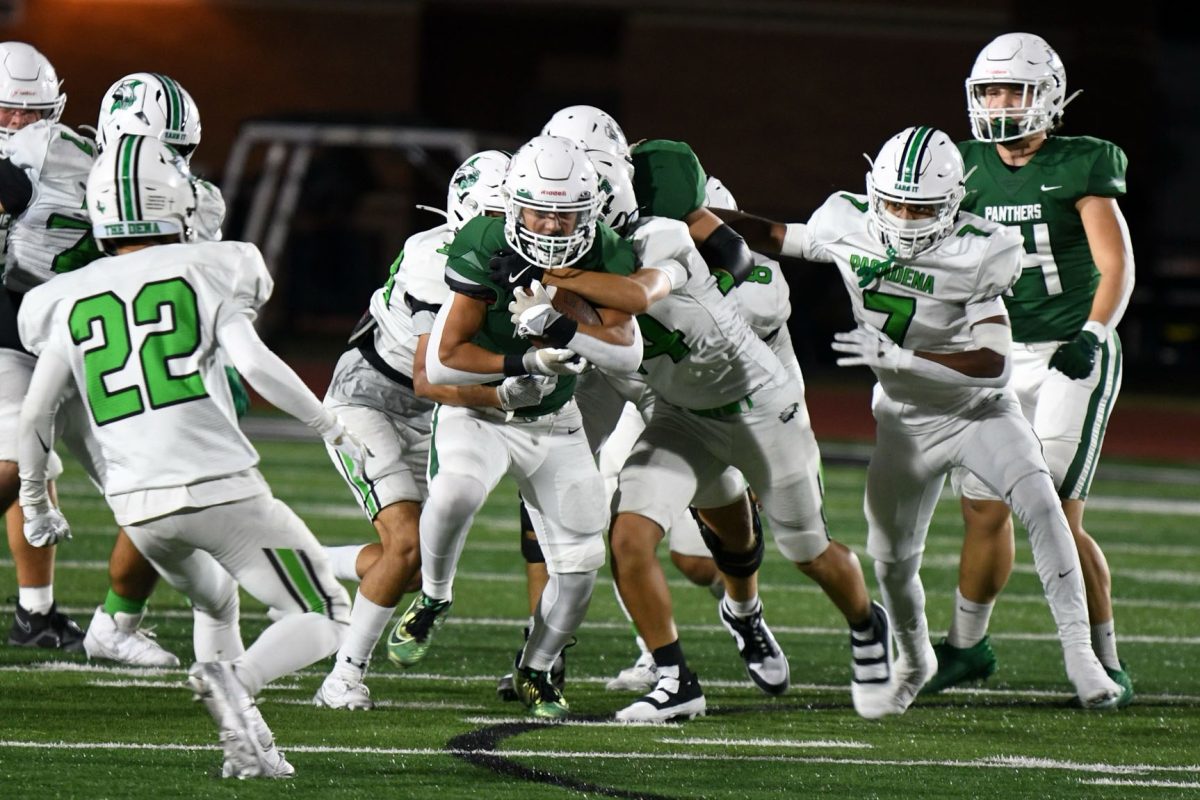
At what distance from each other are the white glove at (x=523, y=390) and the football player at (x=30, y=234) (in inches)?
51.9

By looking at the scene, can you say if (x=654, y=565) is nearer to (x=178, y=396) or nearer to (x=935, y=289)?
(x=935, y=289)

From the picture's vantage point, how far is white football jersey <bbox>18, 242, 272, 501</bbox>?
376 cm

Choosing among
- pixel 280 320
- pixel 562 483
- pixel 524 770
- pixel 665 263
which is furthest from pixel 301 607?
pixel 280 320

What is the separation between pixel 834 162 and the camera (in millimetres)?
20766

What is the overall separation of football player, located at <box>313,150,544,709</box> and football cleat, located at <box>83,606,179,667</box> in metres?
0.53

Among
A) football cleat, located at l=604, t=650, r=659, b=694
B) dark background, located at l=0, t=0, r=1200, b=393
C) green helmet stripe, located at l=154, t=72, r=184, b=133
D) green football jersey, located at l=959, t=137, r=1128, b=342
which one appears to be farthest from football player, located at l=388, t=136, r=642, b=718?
dark background, located at l=0, t=0, r=1200, b=393

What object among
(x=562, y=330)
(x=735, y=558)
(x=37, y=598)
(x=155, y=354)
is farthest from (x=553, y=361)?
(x=37, y=598)

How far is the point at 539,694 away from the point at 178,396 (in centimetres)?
125

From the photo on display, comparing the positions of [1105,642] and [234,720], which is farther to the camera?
[1105,642]

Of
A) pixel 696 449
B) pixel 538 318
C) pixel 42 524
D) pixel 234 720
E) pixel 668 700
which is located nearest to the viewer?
pixel 234 720

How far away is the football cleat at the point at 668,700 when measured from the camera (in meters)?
4.49

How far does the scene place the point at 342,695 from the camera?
4.53m

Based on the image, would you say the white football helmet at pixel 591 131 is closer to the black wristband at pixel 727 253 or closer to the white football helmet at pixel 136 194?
the black wristband at pixel 727 253

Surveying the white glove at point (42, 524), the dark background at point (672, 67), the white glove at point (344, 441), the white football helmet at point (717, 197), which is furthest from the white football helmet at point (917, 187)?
the dark background at point (672, 67)
